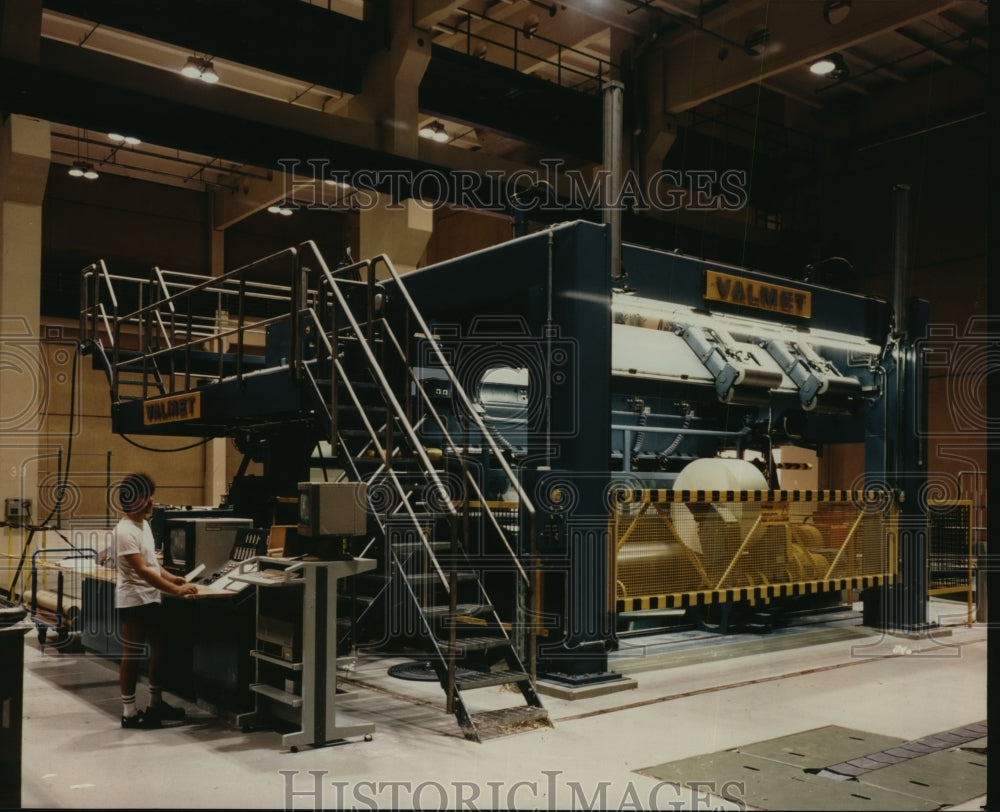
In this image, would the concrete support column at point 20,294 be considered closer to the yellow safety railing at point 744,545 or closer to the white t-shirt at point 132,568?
the white t-shirt at point 132,568

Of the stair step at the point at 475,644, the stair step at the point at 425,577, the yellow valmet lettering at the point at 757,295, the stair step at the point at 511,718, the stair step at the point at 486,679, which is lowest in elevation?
the stair step at the point at 511,718

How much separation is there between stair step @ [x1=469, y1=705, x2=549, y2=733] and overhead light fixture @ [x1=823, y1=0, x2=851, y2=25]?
42.1 ft

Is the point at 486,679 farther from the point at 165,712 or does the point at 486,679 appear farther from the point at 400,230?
the point at 400,230

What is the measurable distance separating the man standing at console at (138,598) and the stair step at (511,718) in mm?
2069

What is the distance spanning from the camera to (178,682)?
737 centimetres

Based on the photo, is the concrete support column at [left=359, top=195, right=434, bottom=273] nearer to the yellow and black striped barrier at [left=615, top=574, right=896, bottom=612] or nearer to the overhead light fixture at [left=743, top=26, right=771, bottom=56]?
the overhead light fixture at [left=743, top=26, right=771, bottom=56]

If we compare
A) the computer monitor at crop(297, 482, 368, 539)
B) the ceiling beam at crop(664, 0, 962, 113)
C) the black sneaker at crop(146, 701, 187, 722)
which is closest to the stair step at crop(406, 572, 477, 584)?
the computer monitor at crop(297, 482, 368, 539)

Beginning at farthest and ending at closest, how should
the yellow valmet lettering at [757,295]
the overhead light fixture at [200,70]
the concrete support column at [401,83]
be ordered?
the overhead light fixture at [200,70] → the concrete support column at [401,83] → the yellow valmet lettering at [757,295]

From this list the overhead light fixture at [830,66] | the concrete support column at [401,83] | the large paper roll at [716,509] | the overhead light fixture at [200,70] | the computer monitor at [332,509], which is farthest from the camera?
the overhead light fixture at [830,66]

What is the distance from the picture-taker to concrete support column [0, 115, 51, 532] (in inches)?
543

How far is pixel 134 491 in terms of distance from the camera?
655 cm

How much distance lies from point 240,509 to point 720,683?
235 inches

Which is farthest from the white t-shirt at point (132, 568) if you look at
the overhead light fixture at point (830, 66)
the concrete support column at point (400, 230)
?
the overhead light fixture at point (830, 66)

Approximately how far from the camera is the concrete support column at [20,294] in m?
13.8
